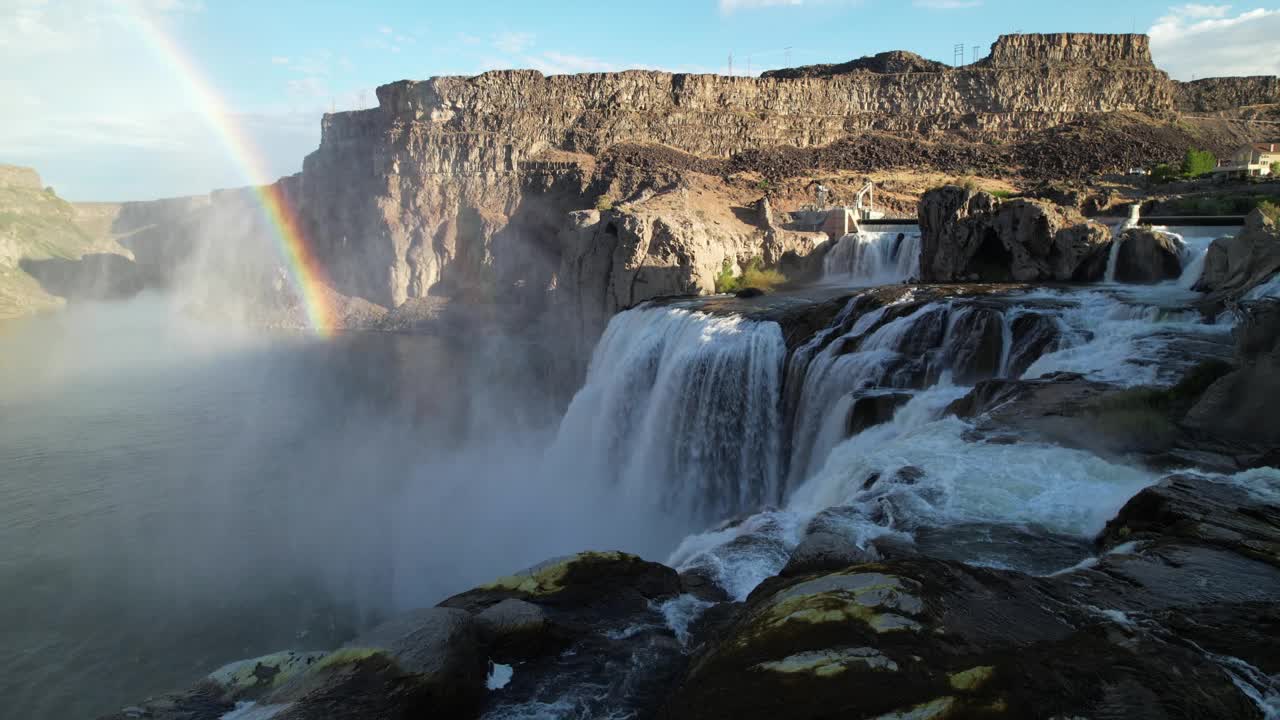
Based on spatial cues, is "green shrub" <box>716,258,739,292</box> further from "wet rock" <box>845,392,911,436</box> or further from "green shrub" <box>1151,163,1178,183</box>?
"green shrub" <box>1151,163,1178,183</box>

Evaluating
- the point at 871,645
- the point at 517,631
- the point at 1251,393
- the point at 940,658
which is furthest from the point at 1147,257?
the point at 517,631

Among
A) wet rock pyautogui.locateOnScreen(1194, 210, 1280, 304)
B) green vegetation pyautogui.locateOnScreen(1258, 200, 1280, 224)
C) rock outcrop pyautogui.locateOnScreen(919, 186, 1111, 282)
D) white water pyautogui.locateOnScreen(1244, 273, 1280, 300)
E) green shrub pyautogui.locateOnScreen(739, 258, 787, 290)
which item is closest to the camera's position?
white water pyautogui.locateOnScreen(1244, 273, 1280, 300)

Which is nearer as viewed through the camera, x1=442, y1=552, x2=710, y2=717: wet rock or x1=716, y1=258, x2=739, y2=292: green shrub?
x1=442, y1=552, x2=710, y2=717: wet rock

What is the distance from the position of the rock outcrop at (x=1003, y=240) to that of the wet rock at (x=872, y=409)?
9905 millimetres

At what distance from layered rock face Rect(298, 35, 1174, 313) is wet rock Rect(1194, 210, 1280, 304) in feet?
88.0

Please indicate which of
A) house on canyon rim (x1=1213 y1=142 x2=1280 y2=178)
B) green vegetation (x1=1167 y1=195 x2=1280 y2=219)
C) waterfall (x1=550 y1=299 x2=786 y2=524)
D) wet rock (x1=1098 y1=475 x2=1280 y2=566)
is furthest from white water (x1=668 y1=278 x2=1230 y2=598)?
house on canyon rim (x1=1213 y1=142 x2=1280 y2=178)

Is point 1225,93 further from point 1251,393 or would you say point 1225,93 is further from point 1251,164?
point 1251,393

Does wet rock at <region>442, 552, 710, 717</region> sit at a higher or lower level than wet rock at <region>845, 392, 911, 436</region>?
lower

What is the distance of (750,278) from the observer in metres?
28.8

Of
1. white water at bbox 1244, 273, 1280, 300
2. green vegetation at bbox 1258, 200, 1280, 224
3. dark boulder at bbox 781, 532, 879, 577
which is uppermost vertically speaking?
green vegetation at bbox 1258, 200, 1280, 224

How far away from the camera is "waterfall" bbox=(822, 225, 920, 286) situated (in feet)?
83.0

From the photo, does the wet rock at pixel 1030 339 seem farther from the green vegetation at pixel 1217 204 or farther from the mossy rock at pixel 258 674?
the green vegetation at pixel 1217 204

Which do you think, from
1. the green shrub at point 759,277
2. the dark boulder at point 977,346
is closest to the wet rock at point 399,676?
the dark boulder at point 977,346

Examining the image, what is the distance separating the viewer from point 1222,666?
3969 mm
